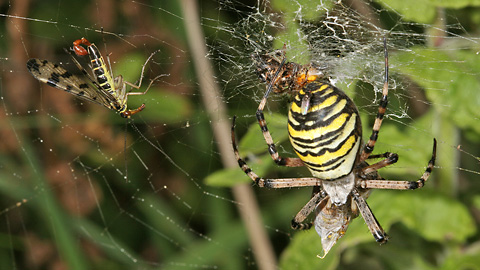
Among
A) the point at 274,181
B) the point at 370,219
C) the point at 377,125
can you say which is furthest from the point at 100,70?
the point at 370,219

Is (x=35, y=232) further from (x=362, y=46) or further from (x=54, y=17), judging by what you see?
(x=362, y=46)

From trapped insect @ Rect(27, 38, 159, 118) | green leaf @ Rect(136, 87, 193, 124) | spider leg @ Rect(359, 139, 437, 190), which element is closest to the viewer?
spider leg @ Rect(359, 139, 437, 190)

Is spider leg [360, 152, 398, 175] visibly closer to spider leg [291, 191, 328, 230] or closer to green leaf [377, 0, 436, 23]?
spider leg [291, 191, 328, 230]

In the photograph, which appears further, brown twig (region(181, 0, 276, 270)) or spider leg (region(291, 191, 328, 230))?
brown twig (region(181, 0, 276, 270))

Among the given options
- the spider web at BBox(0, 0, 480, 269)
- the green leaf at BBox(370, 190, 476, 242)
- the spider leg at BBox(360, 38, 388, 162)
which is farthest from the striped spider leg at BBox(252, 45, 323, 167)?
the green leaf at BBox(370, 190, 476, 242)

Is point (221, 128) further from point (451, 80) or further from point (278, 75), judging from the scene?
point (451, 80)

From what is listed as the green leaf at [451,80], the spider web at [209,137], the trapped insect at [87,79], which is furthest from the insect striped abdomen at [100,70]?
the green leaf at [451,80]

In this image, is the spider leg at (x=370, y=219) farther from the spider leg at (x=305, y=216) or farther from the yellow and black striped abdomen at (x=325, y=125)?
the yellow and black striped abdomen at (x=325, y=125)
